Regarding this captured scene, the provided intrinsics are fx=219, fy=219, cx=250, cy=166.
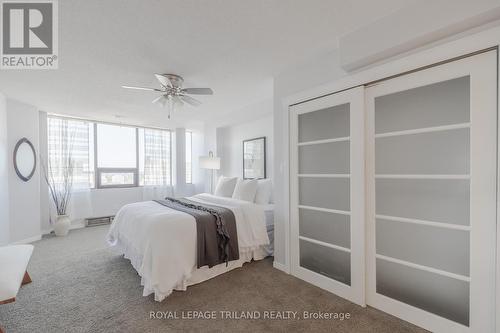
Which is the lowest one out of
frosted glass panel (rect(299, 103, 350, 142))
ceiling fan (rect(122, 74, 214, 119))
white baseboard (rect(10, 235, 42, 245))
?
white baseboard (rect(10, 235, 42, 245))

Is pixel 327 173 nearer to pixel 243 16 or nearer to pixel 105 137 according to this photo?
pixel 243 16

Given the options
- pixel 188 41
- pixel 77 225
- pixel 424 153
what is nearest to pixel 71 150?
pixel 77 225

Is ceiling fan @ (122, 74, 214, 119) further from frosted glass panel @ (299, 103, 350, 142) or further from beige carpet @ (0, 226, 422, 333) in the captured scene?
beige carpet @ (0, 226, 422, 333)

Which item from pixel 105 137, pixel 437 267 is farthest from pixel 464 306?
pixel 105 137

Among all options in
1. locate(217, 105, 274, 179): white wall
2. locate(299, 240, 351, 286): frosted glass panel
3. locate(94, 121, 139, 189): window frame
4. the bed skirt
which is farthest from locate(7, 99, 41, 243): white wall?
locate(299, 240, 351, 286): frosted glass panel

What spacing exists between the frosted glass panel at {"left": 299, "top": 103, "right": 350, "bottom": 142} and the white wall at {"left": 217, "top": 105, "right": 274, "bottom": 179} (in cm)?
148

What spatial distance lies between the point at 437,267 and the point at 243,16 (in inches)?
96.6

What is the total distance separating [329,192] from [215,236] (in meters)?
1.39

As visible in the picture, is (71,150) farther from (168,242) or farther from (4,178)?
(168,242)

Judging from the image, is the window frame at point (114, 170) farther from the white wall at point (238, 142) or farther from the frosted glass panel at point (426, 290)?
the frosted glass panel at point (426, 290)

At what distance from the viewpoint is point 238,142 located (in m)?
5.06

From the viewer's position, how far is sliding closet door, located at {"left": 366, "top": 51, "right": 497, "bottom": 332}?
1.48 m

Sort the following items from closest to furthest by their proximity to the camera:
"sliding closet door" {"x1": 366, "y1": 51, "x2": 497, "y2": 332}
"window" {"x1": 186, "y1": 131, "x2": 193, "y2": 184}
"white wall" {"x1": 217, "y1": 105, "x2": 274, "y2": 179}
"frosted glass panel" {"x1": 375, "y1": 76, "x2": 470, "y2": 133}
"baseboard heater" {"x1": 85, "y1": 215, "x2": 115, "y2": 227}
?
"sliding closet door" {"x1": 366, "y1": 51, "x2": 497, "y2": 332} < "frosted glass panel" {"x1": 375, "y1": 76, "x2": 470, "y2": 133} < "white wall" {"x1": 217, "y1": 105, "x2": 274, "y2": 179} < "baseboard heater" {"x1": 85, "y1": 215, "x2": 115, "y2": 227} < "window" {"x1": 186, "y1": 131, "x2": 193, "y2": 184}

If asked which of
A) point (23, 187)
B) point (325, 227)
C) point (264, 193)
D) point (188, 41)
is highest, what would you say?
point (188, 41)
